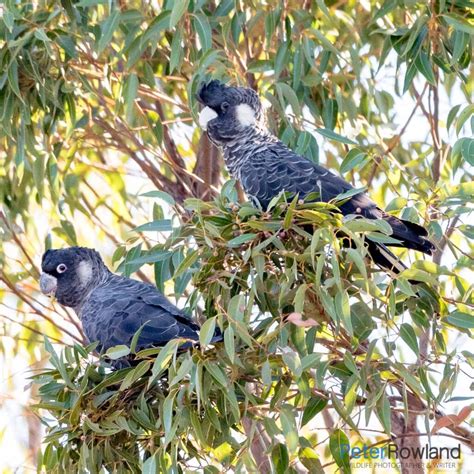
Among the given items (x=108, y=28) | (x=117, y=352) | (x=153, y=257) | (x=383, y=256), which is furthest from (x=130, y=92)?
(x=117, y=352)

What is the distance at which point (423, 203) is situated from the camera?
104 inches

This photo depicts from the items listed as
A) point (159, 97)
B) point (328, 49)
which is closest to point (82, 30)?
point (159, 97)

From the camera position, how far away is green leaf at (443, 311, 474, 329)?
2441 mm

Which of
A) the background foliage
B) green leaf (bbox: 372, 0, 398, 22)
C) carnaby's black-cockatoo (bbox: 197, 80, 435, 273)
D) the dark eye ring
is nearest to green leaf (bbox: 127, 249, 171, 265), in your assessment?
the background foliage

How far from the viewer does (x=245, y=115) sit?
3.36 meters

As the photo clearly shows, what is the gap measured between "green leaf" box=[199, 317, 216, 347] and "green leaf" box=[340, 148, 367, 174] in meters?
0.76

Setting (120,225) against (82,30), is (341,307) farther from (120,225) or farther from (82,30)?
(120,225)

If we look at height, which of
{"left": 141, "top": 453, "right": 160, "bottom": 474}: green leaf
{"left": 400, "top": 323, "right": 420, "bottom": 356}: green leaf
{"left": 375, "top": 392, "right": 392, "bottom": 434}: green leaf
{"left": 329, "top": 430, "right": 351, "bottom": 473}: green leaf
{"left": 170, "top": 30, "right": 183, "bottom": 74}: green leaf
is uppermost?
{"left": 170, "top": 30, "right": 183, "bottom": 74}: green leaf

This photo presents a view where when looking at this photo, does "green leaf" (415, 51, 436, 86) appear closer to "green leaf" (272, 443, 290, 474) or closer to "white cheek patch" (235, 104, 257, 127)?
"white cheek patch" (235, 104, 257, 127)

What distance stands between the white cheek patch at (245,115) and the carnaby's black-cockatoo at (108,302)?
620 mm

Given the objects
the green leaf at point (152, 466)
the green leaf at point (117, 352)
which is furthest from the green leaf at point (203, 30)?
the green leaf at point (152, 466)

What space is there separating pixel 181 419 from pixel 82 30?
5.57 ft

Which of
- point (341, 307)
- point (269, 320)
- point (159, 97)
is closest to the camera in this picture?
point (341, 307)

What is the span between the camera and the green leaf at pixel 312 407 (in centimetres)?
253
